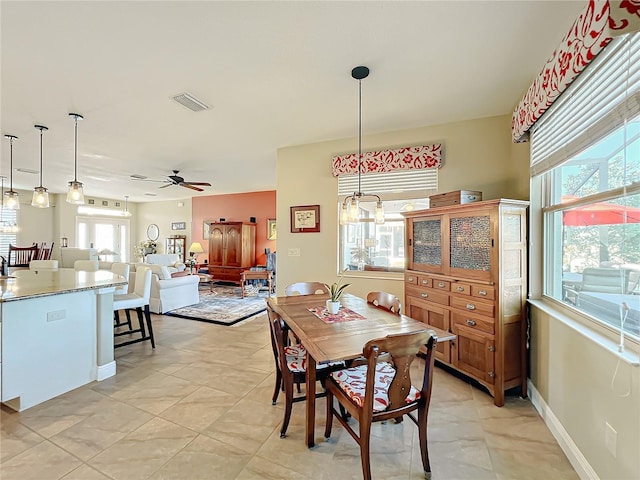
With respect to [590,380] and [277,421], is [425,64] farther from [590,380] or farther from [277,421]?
[277,421]

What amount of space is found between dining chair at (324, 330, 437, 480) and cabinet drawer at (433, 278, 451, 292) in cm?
130

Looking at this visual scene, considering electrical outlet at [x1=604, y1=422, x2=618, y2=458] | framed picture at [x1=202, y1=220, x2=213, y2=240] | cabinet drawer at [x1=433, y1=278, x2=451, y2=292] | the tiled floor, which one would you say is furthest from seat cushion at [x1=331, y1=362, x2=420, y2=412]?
framed picture at [x1=202, y1=220, x2=213, y2=240]

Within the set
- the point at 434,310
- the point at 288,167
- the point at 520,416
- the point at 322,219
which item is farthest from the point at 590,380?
the point at 288,167

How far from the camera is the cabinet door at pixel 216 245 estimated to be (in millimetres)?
8250

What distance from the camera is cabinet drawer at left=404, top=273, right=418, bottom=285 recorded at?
3195 mm

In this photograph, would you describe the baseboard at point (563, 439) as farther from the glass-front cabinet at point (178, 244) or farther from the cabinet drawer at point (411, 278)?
the glass-front cabinet at point (178, 244)

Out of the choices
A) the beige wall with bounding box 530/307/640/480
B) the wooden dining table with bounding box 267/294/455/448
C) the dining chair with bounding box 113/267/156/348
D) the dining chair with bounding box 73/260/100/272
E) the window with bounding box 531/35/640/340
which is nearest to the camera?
the beige wall with bounding box 530/307/640/480

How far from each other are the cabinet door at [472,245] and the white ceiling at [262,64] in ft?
3.86

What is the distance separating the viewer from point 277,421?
2174 millimetres

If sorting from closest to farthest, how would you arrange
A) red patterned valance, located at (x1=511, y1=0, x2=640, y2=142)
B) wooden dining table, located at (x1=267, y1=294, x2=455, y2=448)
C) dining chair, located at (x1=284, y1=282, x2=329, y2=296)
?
red patterned valance, located at (x1=511, y1=0, x2=640, y2=142)
wooden dining table, located at (x1=267, y1=294, x2=455, y2=448)
dining chair, located at (x1=284, y1=282, x2=329, y2=296)

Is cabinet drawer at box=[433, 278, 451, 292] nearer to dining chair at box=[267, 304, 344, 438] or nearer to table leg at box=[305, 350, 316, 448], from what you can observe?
dining chair at box=[267, 304, 344, 438]

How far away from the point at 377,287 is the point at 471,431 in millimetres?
1892

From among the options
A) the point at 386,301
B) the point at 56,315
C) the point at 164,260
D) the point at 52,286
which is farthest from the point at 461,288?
the point at 164,260

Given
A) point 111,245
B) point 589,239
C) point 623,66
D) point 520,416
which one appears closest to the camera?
point 623,66
